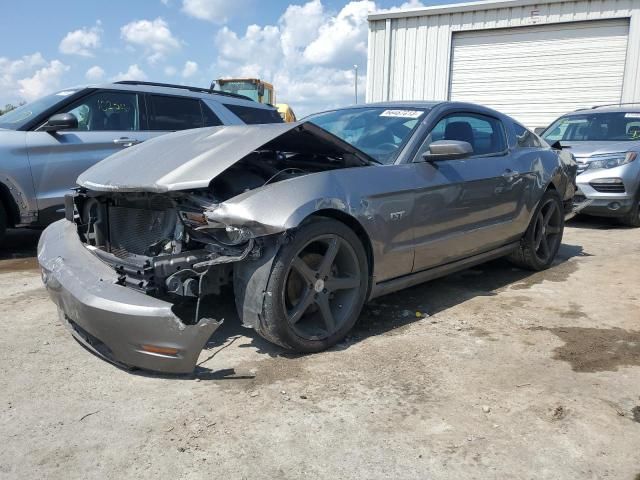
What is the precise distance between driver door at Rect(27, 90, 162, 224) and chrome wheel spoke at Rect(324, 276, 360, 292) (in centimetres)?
358

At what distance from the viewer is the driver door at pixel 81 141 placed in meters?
5.34

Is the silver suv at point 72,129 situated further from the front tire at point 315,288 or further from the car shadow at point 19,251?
the front tire at point 315,288

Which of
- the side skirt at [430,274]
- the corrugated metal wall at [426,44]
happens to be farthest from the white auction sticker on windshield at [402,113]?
the corrugated metal wall at [426,44]

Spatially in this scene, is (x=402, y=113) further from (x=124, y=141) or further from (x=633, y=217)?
(x=633, y=217)

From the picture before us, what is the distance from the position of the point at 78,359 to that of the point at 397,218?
6.88ft

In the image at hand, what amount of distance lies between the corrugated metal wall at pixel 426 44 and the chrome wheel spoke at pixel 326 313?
11.7m

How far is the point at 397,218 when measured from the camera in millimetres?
3422

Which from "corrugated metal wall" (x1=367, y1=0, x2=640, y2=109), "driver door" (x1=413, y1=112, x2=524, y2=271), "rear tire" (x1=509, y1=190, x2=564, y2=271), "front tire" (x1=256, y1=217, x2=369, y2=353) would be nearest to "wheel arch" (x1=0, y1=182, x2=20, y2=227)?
"front tire" (x1=256, y1=217, x2=369, y2=353)

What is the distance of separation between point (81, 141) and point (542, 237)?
15.7 feet

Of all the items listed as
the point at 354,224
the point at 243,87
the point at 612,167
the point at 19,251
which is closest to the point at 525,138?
the point at 354,224

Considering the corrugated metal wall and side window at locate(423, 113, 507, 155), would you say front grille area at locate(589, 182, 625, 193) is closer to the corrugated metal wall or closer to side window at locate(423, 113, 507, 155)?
side window at locate(423, 113, 507, 155)

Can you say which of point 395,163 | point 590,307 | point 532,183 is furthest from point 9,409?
point 532,183

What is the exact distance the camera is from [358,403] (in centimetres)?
260

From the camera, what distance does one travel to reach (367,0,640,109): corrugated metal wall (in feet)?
40.8
